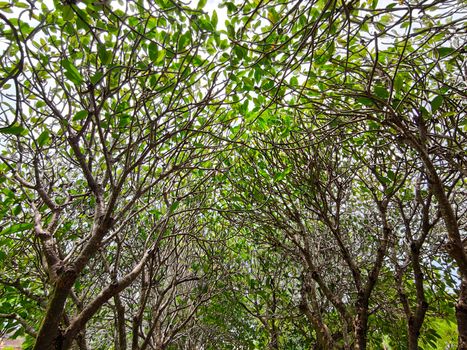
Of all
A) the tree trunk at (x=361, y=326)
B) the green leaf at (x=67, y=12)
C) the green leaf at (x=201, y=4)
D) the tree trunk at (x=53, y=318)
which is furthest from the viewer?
the tree trunk at (x=361, y=326)

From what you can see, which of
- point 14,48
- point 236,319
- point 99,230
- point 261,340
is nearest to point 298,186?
point 99,230

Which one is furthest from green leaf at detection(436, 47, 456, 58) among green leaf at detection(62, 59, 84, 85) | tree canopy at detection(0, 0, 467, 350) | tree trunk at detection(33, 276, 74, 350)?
tree trunk at detection(33, 276, 74, 350)

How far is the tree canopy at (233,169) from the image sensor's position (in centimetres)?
196

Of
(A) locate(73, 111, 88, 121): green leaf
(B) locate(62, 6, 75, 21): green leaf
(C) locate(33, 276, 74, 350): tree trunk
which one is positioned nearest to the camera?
(B) locate(62, 6, 75, 21): green leaf

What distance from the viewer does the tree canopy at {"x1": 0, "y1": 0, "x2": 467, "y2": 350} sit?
1.96 m

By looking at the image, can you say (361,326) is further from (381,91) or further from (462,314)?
(381,91)

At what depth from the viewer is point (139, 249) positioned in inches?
195

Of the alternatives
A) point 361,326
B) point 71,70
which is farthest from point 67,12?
point 361,326

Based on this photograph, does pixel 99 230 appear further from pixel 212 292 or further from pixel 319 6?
pixel 212 292

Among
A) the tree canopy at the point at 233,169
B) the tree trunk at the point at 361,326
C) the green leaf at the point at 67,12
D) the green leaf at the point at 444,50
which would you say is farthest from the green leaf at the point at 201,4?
the tree trunk at the point at 361,326

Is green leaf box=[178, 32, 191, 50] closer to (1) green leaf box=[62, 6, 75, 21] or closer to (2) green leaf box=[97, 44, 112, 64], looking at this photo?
(2) green leaf box=[97, 44, 112, 64]

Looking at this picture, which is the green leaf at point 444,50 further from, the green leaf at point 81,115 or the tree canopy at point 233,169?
the green leaf at point 81,115

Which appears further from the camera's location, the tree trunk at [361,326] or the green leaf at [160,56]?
the tree trunk at [361,326]

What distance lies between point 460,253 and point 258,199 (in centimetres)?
256
